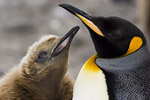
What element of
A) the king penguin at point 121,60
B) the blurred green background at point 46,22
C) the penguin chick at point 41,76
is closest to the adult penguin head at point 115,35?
the king penguin at point 121,60

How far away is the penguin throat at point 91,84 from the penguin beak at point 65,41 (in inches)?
5.7

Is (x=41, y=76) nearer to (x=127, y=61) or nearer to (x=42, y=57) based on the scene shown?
(x=42, y=57)

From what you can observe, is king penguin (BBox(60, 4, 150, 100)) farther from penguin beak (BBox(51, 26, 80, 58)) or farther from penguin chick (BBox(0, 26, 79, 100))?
penguin chick (BBox(0, 26, 79, 100))

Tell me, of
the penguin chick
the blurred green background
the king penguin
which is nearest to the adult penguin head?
the king penguin

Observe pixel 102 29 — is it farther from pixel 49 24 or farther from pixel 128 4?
pixel 128 4

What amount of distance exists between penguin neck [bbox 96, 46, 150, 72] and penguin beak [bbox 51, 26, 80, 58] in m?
0.21

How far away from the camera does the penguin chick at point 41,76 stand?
5.05 feet

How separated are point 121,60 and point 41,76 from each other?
16.9 inches

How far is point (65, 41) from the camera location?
1.47m

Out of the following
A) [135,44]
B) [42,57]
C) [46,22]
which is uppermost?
[46,22]

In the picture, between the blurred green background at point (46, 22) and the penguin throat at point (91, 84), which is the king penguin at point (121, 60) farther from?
the blurred green background at point (46, 22)

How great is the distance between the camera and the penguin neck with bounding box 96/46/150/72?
1275 mm

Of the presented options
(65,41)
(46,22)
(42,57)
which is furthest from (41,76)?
(46,22)

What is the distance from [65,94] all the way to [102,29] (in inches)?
18.6
